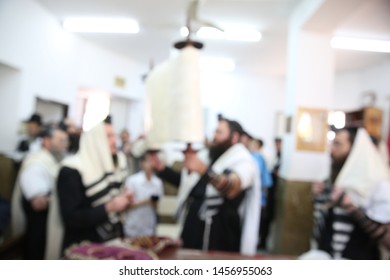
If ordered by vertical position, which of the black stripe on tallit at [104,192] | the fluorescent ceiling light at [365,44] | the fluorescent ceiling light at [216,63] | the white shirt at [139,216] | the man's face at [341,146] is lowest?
the white shirt at [139,216]

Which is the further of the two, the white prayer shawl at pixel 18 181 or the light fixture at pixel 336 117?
the light fixture at pixel 336 117

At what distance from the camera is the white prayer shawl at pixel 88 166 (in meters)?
0.94

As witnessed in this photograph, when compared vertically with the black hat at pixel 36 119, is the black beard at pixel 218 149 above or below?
below

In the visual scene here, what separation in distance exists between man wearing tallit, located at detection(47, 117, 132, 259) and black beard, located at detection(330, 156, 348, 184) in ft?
2.58

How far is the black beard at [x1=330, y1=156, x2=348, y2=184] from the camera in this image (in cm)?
107

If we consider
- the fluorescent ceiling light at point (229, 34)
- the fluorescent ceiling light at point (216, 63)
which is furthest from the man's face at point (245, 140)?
the fluorescent ceiling light at point (229, 34)

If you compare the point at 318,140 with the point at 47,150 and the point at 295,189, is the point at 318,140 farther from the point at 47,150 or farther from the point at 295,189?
the point at 47,150

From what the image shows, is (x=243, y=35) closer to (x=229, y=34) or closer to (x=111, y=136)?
(x=229, y=34)

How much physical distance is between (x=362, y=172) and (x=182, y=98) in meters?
0.72

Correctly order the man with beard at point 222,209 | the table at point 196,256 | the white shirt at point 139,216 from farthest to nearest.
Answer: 1. the white shirt at point 139,216
2. the man with beard at point 222,209
3. the table at point 196,256

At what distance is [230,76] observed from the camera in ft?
3.93

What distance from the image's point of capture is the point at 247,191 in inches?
42.7

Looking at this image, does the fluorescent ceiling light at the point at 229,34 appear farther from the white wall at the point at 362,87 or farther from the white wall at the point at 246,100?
the white wall at the point at 362,87

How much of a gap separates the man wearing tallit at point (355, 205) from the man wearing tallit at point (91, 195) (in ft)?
2.07
